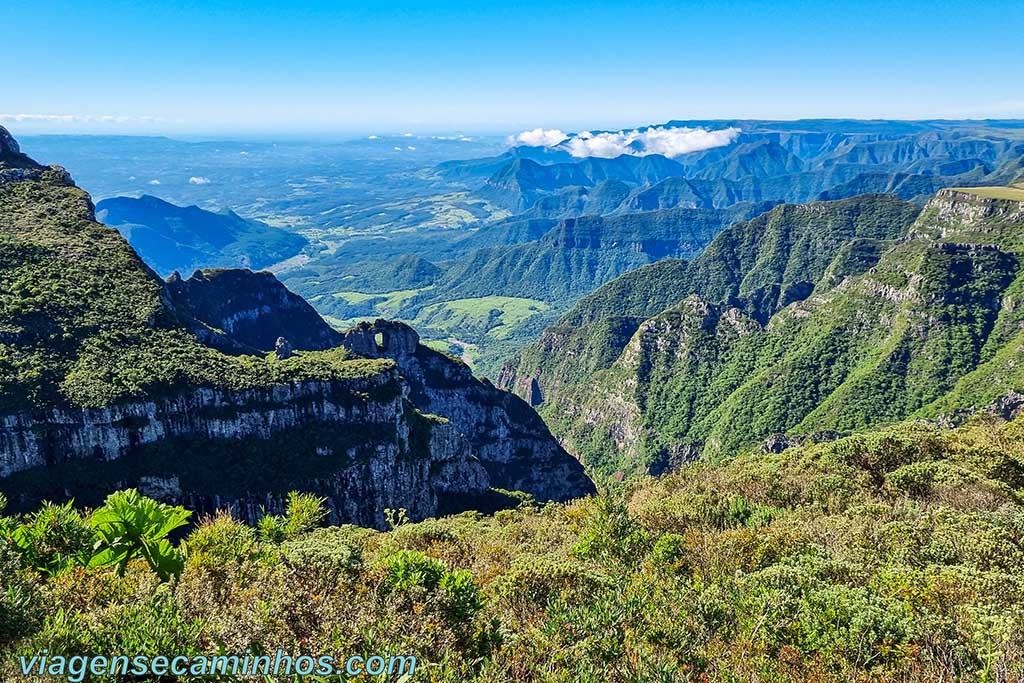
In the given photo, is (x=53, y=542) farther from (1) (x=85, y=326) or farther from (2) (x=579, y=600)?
(1) (x=85, y=326)

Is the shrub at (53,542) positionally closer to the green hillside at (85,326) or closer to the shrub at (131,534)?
the shrub at (131,534)

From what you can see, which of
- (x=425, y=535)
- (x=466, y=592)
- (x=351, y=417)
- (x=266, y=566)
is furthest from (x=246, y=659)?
(x=351, y=417)

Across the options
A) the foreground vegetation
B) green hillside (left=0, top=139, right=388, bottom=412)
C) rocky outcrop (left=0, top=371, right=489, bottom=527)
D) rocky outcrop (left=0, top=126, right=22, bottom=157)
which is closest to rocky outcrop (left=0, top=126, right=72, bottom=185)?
rocky outcrop (left=0, top=126, right=22, bottom=157)

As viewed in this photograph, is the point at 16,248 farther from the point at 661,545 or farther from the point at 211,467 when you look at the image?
the point at 661,545

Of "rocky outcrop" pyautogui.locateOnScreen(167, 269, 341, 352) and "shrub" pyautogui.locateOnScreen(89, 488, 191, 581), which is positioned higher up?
"shrub" pyautogui.locateOnScreen(89, 488, 191, 581)

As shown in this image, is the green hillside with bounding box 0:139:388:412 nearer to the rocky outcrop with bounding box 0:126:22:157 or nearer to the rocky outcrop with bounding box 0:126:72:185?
the rocky outcrop with bounding box 0:126:72:185

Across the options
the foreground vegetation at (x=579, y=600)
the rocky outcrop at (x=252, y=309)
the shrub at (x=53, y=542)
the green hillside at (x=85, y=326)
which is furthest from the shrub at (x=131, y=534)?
the rocky outcrop at (x=252, y=309)

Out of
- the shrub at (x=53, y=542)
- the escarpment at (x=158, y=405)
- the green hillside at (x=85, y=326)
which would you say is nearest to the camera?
the shrub at (x=53, y=542)

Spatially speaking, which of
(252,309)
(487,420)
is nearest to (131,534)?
(487,420)
